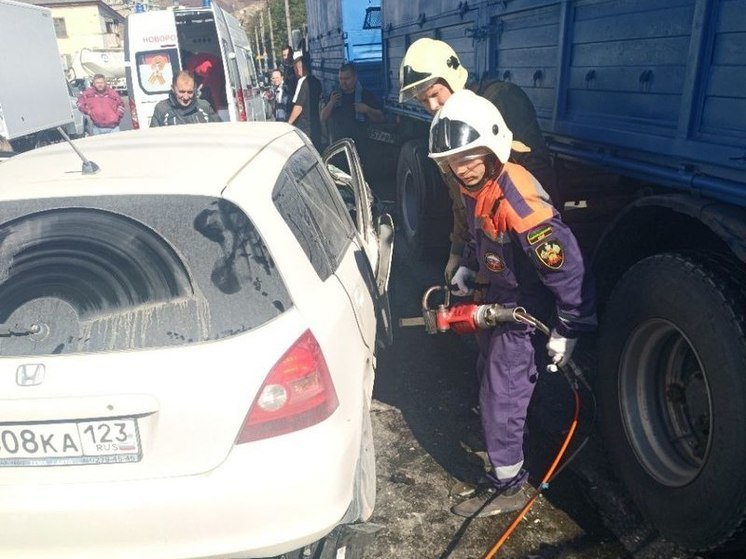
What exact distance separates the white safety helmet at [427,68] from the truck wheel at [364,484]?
1.85 m

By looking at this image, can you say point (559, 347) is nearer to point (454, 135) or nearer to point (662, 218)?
point (662, 218)

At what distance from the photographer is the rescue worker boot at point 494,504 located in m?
2.92

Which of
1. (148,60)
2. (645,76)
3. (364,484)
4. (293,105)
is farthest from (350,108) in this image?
(364,484)

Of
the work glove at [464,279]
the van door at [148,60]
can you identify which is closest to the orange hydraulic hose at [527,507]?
the work glove at [464,279]

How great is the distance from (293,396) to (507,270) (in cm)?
124

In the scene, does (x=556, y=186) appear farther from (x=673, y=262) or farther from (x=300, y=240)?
(x=300, y=240)

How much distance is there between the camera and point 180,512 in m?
1.81

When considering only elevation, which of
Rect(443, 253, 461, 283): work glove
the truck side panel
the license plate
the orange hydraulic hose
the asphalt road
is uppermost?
the truck side panel

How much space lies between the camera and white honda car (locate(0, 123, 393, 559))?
5.90 ft

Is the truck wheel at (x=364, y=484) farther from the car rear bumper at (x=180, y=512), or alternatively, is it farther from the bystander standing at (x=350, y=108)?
the bystander standing at (x=350, y=108)

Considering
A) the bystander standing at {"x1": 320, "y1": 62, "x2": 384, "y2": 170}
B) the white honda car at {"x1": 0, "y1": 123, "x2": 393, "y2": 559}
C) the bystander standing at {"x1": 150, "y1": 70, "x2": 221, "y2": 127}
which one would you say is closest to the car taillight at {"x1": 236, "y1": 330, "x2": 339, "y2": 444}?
the white honda car at {"x1": 0, "y1": 123, "x2": 393, "y2": 559}

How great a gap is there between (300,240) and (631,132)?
1.56m

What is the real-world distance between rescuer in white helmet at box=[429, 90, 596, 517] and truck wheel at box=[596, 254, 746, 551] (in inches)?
10.0

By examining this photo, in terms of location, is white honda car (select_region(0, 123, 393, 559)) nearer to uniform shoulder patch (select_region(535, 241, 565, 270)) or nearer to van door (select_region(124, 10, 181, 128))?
uniform shoulder patch (select_region(535, 241, 565, 270))
